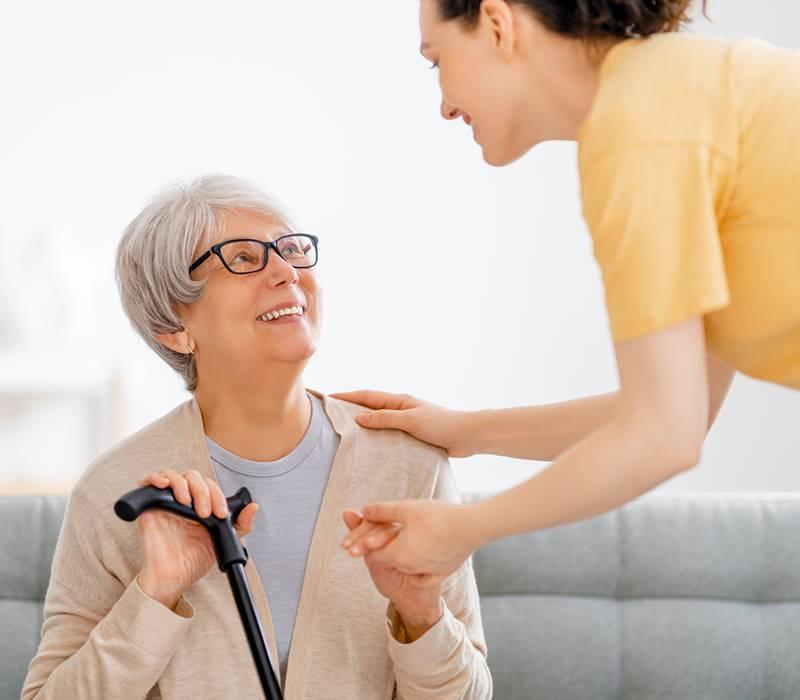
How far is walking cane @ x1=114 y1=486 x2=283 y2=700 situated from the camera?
143 centimetres

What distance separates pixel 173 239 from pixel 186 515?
1.57 feet

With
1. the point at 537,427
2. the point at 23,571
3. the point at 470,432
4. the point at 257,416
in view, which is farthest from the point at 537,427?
the point at 23,571

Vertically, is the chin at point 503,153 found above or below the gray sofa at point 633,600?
above

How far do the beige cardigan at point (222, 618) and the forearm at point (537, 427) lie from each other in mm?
87

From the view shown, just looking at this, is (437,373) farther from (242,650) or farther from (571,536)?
(242,650)

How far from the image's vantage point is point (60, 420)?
3.68 meters

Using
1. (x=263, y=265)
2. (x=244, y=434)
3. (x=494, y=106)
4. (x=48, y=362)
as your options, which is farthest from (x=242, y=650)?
A: (x=48, y=362)

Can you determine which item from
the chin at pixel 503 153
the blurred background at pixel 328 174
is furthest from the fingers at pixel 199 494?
the blurred background at pixel 328 174

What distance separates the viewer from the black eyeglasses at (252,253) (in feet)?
5.73

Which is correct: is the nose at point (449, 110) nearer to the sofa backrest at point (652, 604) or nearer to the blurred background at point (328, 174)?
the sofa backrest at point (652, 604)

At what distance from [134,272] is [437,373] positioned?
197cm

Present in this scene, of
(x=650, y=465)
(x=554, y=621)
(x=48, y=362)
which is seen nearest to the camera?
(x=650, y=465)

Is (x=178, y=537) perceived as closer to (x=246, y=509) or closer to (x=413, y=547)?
(x=246, y=509)

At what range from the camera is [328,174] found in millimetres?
3668
